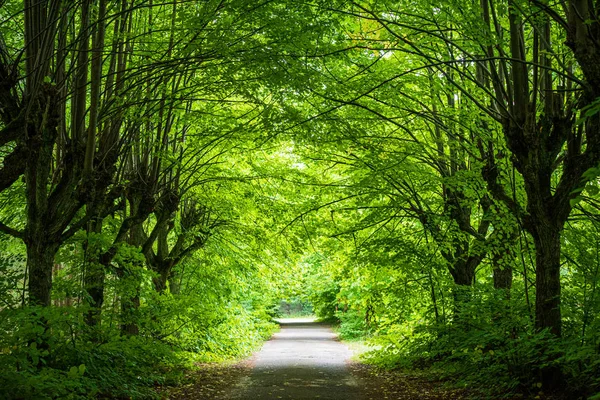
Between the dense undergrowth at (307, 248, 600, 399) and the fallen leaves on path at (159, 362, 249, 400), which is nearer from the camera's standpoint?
the dense undergrowth at (307, 248, 600, 399)

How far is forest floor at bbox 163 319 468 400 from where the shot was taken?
1027 centimetres

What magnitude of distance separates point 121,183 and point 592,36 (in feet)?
26.2

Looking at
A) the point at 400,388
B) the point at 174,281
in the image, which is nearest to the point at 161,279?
the point at 174,281

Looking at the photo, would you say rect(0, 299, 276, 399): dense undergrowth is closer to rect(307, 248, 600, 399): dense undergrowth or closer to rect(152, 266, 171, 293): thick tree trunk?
rect(152, 266, 171, 293): thick tree trunk

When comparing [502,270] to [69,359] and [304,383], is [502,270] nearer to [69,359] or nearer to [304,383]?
[304,383]

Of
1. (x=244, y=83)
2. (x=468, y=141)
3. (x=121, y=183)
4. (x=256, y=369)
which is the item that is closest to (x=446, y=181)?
(x=468, y=141)

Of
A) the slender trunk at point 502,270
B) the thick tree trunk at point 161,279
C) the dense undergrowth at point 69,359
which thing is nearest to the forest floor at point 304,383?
the dense undergrowth at point 69,359

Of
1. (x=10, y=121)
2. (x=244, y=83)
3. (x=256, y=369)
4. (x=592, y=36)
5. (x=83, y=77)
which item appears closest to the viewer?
(x=592, y=36)

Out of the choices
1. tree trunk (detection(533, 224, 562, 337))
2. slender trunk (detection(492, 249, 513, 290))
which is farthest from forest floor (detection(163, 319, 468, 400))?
slender trunk (detection(492, 249, 513, 290))

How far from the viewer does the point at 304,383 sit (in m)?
12.4

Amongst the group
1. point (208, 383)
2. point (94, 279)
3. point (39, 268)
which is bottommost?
point (208, 383)

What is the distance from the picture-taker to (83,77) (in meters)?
7.80

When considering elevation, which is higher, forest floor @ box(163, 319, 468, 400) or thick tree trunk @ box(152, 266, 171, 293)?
thick tree trunk @ box(152, 266, 171, 293)

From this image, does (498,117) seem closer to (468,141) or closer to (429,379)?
(468,141)
